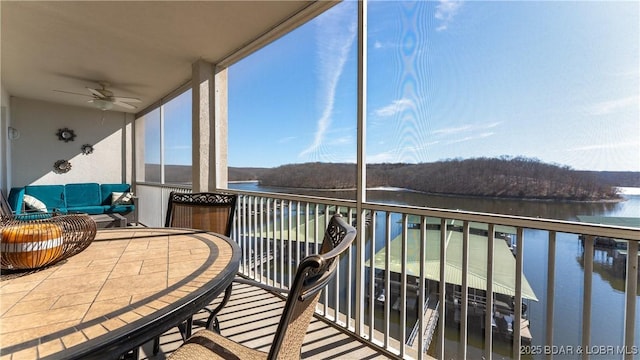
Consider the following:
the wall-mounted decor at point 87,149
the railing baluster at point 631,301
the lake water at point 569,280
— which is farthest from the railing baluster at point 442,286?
the wall-mounted decor at point 87,149

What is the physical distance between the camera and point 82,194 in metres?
6.72

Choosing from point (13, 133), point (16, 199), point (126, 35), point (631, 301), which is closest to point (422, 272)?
point (631, 301)

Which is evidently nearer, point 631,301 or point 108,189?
point 631,301

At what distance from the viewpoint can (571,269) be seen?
1343 mm

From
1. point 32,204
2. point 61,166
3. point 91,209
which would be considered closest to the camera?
point 32,204

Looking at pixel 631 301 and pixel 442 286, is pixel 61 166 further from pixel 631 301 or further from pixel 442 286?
pixel 631 301

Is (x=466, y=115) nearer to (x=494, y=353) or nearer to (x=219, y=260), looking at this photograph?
(x=494, y=353)

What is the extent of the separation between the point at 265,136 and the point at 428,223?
8.16 feet

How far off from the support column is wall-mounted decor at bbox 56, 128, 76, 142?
16.7ft

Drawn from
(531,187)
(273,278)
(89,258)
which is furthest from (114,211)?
(531,187)

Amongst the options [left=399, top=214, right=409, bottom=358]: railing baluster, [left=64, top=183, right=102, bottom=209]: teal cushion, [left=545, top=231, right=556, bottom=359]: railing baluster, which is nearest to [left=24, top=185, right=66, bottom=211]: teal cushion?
[left=64, top=183, right=102, bottom=209]: teal cushion

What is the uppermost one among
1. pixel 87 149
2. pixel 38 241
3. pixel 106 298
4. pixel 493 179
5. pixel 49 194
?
pixel 87 149

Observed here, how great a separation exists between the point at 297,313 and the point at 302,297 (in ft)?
0.33

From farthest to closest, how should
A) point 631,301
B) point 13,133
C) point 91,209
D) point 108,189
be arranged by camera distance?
point 108,189 < point 91,209 < point 13,133 < point 631,301
